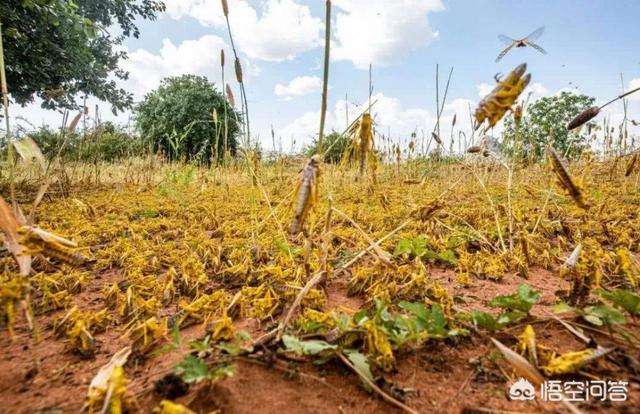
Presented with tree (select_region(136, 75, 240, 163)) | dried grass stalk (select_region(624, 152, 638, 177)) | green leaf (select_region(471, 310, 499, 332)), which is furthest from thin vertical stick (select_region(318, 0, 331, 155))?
tree (select_region(136, 75, 240, 163))

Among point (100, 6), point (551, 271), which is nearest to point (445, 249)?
point (551, 271)

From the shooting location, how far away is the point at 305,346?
0.75 metres

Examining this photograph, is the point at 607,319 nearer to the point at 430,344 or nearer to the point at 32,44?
the point at 430,344

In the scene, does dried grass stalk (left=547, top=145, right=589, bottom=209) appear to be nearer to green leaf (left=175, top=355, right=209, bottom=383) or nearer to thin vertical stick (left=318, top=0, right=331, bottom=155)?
thin vertical stick (left=318, top=0, right=331, bottom=155)

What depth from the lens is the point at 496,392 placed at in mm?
710

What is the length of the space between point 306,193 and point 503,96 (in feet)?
2.19

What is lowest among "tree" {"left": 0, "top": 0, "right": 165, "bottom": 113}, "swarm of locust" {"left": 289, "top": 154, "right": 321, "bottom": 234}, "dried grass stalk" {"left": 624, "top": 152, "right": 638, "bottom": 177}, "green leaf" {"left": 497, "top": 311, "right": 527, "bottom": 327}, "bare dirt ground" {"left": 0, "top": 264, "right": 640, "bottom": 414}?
"bare dirt ground" {"left": 0, "top": 264, "right": 640, "bottom": 414}

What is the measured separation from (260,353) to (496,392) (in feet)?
1.69

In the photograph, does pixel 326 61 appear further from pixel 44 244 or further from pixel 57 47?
pixel 57 47

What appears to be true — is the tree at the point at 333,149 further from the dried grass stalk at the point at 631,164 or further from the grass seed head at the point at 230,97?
the dried grass stalk at the point at 631,164

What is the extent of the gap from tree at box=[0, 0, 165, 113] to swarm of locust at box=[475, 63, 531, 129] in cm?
343

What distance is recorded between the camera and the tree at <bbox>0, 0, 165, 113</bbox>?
4.11 metres

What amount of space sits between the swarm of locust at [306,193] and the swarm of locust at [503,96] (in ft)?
1.92

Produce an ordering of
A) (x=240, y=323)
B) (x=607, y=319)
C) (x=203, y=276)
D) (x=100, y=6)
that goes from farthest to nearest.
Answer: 1. (x=100, y=6)
2. (x=203, y=276)
3. (x=240, y=323)
4. (x=607, y=319)
